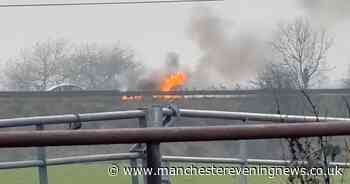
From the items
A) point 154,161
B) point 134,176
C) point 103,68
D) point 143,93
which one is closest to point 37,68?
point 103,68

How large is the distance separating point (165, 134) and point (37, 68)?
13.6 metres

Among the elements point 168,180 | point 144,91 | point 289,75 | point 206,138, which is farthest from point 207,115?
point 144,91

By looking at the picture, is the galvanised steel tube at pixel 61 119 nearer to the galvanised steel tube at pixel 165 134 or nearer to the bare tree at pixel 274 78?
the galvanised steel tube at pixel 165 134

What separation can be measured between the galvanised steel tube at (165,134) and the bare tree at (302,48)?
34.0ft

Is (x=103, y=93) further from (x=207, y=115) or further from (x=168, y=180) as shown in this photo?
(x=168, y=180)

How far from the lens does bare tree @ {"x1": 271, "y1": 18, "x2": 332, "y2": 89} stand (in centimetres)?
1399

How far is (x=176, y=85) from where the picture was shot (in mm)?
14734

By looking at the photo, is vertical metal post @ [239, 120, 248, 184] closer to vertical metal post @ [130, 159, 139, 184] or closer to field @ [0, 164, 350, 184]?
field @ [0, 164, 350, 184]

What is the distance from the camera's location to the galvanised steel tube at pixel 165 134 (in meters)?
2.77

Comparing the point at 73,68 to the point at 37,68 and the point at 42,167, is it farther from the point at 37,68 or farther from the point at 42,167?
the point at 42,167

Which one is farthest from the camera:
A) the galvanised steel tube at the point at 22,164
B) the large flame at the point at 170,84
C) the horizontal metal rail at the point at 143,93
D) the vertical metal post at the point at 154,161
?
the large flame at the point at 170,84

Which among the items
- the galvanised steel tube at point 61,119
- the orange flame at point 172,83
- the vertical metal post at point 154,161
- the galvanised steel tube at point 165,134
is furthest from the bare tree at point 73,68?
the galvanised steel tube at point 165,134

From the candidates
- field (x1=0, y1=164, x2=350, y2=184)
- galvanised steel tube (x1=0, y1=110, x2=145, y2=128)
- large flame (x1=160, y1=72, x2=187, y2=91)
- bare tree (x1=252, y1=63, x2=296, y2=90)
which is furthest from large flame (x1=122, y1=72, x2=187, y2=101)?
galvanised steel tube (x1=0, y1=110, x2=145, y2=128)

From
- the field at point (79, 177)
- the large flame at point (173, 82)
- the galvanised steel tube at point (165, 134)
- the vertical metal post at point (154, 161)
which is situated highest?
the galvanised steel tube at point (165, 134)
